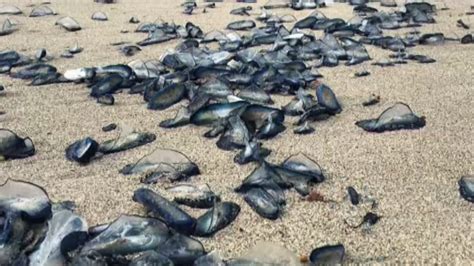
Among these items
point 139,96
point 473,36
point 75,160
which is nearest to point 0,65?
point 139,96

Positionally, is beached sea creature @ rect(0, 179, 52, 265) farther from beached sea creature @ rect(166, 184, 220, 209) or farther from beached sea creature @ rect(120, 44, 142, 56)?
beached sea creature @ rect(120, 44, 142, 56)

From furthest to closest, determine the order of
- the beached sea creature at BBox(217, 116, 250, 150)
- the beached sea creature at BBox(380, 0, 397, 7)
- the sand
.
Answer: the beached sea creature at BBox(380, 0, 397, 7), the beached sea creature at BBox(217, 116, 250, 150), the sand

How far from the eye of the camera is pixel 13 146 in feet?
8.97

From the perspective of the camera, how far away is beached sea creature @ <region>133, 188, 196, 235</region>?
80.9 inches

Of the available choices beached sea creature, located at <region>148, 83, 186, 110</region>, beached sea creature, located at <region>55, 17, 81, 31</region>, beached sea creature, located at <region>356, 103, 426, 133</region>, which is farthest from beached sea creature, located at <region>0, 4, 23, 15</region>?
beached sea creature, located at <region>356, 103, 426, 133</region>

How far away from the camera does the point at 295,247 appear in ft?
6.45

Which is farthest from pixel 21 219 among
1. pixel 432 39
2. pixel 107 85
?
pixel 432 39

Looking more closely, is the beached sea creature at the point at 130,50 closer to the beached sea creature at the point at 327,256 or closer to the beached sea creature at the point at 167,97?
the beached sea creature at the point at 167,97

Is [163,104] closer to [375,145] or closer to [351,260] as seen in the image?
[375,145]

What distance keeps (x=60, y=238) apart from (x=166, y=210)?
355 millimetres

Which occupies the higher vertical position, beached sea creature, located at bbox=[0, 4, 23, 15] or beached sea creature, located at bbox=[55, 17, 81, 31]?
beached sea creature, located at bbox=[55, 17, 81, 31]

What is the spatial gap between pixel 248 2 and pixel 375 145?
394 centimetres

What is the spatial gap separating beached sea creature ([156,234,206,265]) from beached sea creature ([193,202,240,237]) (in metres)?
0.11

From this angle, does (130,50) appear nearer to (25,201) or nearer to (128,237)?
(25,201)
